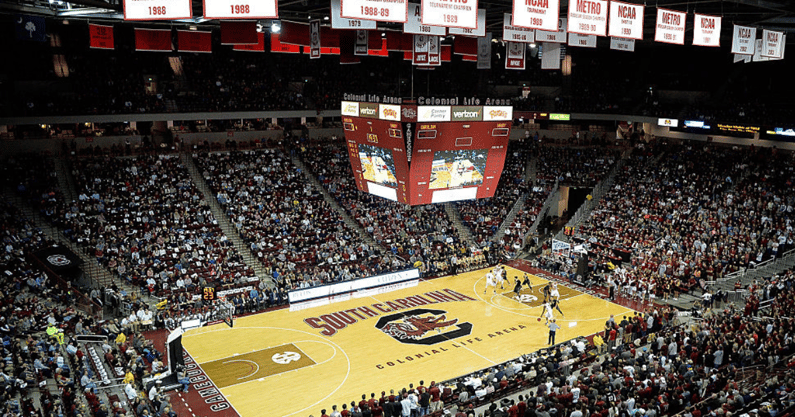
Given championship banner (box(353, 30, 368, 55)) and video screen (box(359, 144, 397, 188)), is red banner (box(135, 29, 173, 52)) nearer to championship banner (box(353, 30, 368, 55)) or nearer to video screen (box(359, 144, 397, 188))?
championship banner (box(353, 30, 368, 55))

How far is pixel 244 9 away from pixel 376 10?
257 centimetres

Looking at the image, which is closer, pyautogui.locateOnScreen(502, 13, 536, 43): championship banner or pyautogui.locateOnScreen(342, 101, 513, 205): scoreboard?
pyautogui.locateOnScreen(502, 13, 536, 43): championship banner

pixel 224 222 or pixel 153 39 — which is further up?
pixel 153 39

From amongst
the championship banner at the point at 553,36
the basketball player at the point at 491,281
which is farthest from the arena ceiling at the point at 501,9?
the basketball player at the point at 491,281

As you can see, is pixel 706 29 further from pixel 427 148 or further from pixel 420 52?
pixel 427 148

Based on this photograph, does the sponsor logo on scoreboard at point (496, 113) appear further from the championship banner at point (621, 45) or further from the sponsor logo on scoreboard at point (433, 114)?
the championship banner at point (621, 45)

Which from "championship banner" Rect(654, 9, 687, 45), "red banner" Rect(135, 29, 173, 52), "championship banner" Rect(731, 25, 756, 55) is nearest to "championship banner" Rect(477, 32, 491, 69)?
"championship banner" Rect(731, 25, 756, 55)

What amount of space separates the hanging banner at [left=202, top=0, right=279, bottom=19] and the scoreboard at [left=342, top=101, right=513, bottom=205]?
1267cm

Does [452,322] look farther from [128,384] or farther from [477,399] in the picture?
[128,384]

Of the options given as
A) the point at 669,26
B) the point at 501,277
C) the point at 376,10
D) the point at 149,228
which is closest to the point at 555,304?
the point at 501,277

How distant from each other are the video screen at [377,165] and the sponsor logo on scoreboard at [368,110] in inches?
59.0

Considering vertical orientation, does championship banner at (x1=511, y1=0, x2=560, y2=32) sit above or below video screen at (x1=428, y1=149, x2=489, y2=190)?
above

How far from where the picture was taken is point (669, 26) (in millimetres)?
15531

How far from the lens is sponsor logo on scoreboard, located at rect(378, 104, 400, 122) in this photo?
24136 millimetres
